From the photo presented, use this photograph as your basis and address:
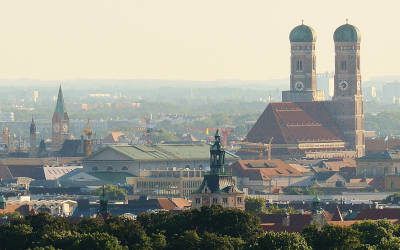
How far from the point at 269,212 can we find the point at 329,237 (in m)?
33.7

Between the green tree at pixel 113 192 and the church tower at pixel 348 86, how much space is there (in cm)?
3964

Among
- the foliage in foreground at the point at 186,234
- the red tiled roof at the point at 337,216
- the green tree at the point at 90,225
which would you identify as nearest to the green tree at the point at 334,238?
the foliage in foreground at the point at 186,234

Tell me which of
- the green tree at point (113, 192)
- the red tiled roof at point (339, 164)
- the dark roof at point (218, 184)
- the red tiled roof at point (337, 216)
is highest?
the red tiled roof at point (339, 164)

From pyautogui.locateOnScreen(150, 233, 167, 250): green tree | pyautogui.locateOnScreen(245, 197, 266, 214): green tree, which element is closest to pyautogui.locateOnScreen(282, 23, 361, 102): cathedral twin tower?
→ pyautogui.locateOnScreen(245, 197, 266, 214): green tree

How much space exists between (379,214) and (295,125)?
82137mm

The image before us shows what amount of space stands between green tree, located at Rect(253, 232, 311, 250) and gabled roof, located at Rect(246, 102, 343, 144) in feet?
351

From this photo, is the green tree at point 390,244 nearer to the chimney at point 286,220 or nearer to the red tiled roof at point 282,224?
the red tiled roof at point 282,224

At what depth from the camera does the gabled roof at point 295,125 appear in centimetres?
19150

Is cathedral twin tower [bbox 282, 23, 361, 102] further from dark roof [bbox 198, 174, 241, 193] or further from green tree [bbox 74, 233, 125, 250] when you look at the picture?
green tree [bbox 74, 233, 125, 250]

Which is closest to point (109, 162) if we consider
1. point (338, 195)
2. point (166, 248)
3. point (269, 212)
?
point (338, 195)

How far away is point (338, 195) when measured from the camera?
504ft

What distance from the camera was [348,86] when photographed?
196 m

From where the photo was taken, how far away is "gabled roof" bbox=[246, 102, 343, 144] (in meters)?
192

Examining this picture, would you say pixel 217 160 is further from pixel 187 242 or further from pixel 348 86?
pixel 348 86
